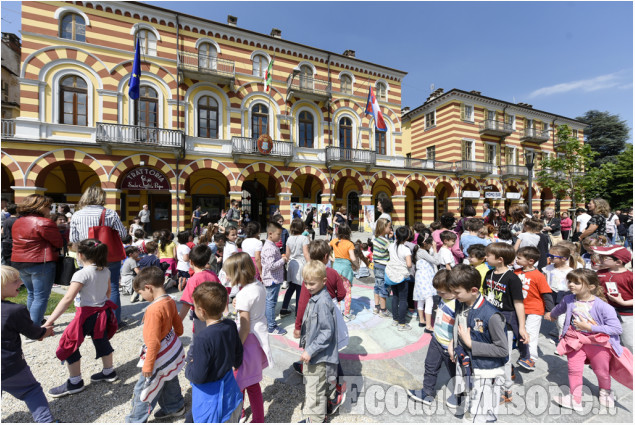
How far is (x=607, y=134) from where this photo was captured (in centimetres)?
3088

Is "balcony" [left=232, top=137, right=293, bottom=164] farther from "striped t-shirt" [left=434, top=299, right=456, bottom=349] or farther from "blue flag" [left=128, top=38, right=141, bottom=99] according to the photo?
"striped t-shirt" [left=434, top=299, right=456, bottom=349]

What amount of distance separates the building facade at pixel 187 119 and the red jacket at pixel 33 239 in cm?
940

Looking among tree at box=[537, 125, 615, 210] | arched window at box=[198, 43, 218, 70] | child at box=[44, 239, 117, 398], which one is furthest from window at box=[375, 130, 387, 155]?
child at box=[44, 239, 117, 398]

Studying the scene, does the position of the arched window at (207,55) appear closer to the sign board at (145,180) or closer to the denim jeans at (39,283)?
the sign board at (145,180)

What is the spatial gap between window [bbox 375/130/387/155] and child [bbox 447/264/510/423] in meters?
15.5

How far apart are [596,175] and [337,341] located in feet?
75.8

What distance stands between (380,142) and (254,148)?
8.24m

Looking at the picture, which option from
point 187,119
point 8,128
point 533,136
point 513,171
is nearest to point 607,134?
point 533,136

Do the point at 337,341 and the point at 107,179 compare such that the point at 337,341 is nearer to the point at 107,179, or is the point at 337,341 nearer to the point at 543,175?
the point at 107,179

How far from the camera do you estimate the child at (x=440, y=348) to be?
2.39 metres

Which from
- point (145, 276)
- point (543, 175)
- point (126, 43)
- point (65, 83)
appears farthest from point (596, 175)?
point (65, 83)

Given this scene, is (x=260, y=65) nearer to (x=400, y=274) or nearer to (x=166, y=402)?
(x=400, y=274)

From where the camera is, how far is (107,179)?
1120 cm

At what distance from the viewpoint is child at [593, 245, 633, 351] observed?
103 inches
